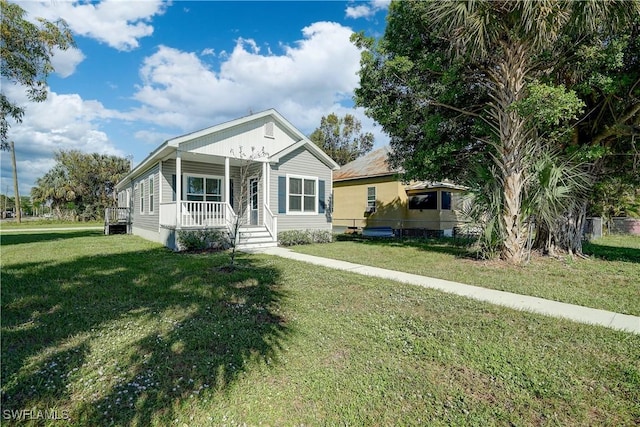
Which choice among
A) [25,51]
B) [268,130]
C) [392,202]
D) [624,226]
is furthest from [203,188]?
[624,226]

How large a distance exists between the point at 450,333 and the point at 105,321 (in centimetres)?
458

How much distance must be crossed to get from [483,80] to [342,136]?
105ft

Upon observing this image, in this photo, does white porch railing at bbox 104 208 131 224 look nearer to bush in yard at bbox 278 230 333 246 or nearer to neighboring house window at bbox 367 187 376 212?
bush in yard at bbox 278 230 333 246

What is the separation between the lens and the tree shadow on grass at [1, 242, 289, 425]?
2719 millimetres

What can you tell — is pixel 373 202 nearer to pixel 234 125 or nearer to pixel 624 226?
pixel 234 125

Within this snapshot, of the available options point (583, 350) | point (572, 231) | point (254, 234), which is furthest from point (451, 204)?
point (583, 350)

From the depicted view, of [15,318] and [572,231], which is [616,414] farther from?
[572,231]

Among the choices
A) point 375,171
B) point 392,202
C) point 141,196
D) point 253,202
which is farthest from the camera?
point 375,171

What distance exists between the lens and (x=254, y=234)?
43.0 ft

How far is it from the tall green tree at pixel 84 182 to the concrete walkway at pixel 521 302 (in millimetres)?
37339

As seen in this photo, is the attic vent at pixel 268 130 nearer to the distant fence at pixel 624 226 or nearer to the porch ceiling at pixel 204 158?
the porch ceiling at pixel 204 158

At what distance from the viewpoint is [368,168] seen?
21.9 metres

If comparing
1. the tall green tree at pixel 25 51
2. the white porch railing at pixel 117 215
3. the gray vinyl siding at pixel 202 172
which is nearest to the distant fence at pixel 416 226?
the gray vinyl siding at pixel 202 172

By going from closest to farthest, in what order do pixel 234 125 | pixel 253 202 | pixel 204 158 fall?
1. pixel 234 125
2. pixel 204 158
3. pixel 253 202
